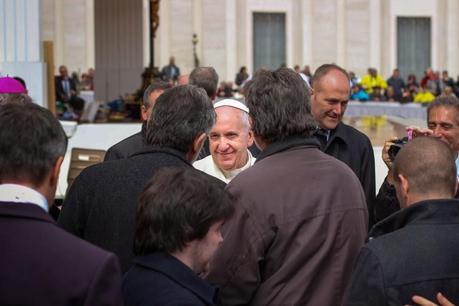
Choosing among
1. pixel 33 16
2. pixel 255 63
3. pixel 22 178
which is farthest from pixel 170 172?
pixel 255 63

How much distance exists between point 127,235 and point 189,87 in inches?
27.8

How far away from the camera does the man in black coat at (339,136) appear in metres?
5.86

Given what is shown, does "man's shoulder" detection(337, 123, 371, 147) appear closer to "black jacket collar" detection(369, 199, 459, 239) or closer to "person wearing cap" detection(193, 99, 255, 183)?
"person wearing cap" detection(193, 99, 255, 183)

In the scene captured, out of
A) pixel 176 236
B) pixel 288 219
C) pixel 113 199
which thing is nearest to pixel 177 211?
pixel 176 236

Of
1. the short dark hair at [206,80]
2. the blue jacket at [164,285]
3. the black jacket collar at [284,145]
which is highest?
the short dark hair at [206,80]

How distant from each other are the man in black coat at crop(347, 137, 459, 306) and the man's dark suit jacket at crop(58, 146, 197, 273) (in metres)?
0.93

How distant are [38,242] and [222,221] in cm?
68

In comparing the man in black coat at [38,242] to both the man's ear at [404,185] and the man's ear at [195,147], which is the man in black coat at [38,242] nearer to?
the man's ear at [195,147]

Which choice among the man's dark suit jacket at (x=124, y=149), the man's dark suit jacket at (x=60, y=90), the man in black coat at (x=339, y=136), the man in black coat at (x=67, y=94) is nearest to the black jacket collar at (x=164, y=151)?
the man's dark suit jacket at (x=124, y=149)

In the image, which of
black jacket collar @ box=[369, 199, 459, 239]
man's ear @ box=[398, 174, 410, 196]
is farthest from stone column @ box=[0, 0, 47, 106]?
black jacket collar @ box=[369, 199, 459, 239]

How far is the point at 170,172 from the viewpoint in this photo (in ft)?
10.4

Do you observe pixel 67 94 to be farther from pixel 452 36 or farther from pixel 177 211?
pixel 177 211

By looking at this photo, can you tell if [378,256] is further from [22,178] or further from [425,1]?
[425,1]

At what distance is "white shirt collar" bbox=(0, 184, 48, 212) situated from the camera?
2764 mm
